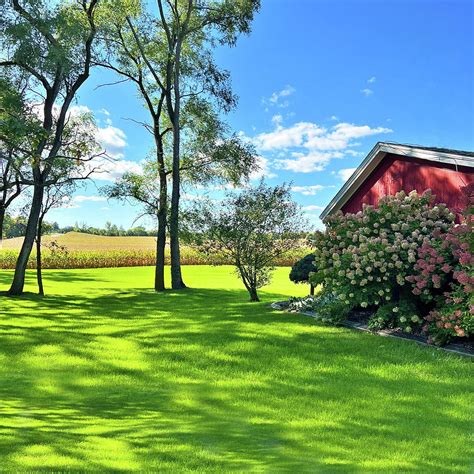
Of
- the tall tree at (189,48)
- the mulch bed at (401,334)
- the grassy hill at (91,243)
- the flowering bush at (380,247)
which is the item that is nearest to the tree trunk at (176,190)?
the tall tree at (189,48)

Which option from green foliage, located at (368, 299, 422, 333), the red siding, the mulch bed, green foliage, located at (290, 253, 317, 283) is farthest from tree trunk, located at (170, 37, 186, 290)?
green foliage, located at (368, 299, 422, 333)

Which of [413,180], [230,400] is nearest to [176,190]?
[413,180]

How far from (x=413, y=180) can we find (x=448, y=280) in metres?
4.62

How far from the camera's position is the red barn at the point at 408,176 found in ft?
42.4

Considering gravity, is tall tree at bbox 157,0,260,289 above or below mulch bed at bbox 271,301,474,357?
above

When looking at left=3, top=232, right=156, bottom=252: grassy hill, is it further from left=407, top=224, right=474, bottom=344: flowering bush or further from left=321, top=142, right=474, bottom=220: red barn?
left=407, top=224, right=474, bottom=344: flowering bush

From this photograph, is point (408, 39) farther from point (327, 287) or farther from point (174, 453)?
point (174, 453)

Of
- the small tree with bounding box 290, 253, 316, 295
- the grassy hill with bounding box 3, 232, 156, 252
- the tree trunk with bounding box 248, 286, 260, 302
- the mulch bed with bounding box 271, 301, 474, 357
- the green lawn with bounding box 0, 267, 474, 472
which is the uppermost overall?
the grassy hill with bounding box 3, 232, 156, 252

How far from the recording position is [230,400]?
22.4ft

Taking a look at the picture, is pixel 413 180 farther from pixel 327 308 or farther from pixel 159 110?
pixel 159 110

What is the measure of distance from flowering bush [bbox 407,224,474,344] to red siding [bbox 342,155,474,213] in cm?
144

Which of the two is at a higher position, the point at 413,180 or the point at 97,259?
the point at 413,180

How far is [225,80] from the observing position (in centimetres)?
2734

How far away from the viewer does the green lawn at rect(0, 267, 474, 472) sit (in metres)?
4.78
